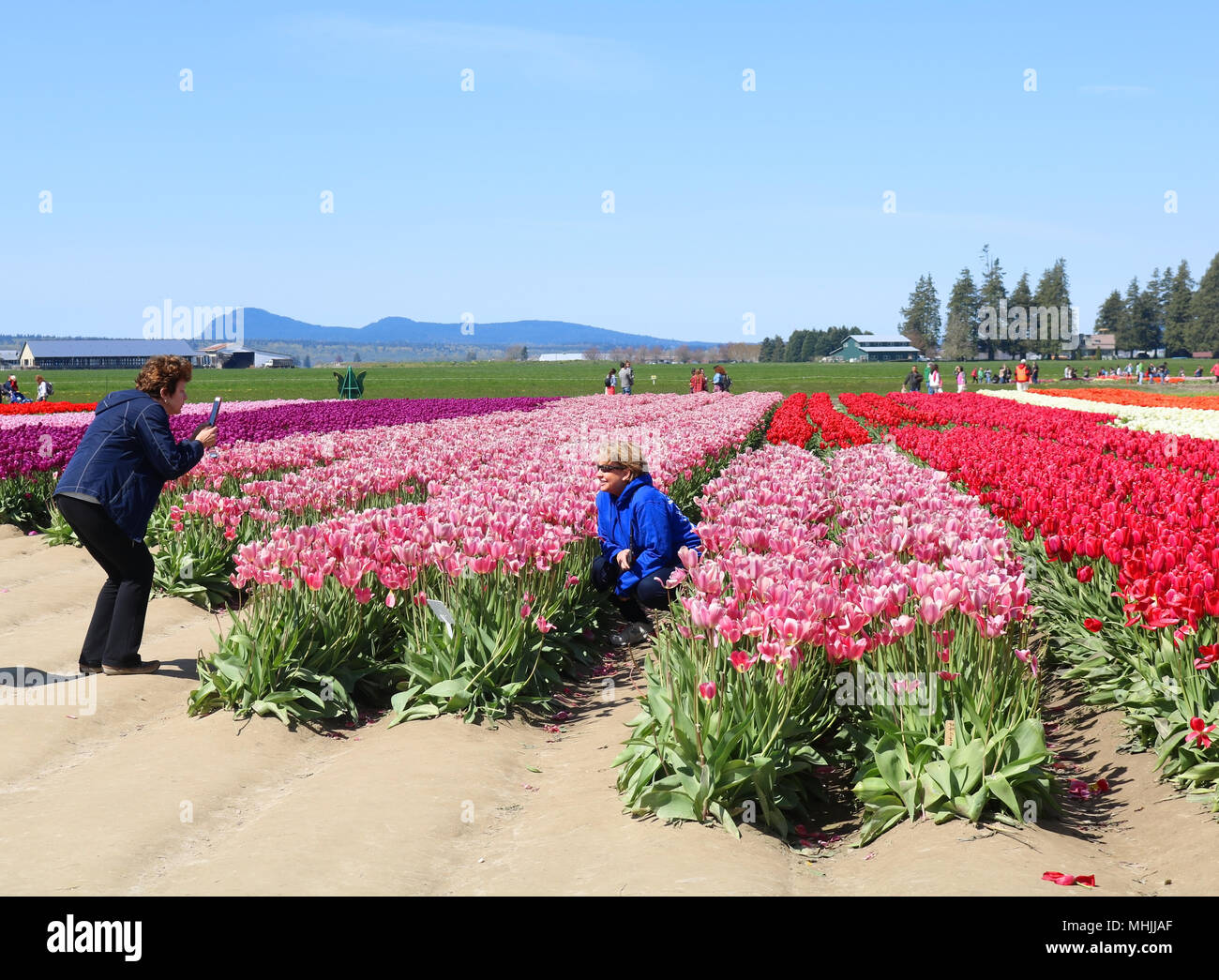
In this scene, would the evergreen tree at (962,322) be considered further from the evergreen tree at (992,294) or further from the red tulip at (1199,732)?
the red tulip at (1199,732)

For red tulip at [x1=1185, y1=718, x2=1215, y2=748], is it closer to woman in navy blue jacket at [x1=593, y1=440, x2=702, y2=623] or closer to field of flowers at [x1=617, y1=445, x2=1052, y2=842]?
field of flowers at [x1=617, y1=445, x2=1052, y2=842]

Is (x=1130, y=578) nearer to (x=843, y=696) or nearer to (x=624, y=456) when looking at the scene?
(x=843, y=696)

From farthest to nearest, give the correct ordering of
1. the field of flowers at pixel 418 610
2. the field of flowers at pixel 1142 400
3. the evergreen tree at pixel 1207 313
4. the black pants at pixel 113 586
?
the evergreen tree at pixel 1207 313
the field of flowers at pixel 1142 400
the black pants at pixel 113 586
the field of flowers at pixel 418 610

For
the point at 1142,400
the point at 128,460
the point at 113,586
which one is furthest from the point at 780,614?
the point at 1142,400

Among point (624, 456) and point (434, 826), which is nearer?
point (434, 826)

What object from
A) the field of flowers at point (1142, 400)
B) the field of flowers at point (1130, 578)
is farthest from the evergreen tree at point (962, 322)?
the field of flowers at point (1130, 578)

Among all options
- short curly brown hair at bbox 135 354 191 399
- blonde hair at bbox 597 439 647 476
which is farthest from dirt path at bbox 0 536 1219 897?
short curly brown hair at bbox 135 354 191 399

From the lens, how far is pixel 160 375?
25.0 ft

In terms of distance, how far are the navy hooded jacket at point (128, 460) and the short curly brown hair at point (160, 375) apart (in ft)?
0.59

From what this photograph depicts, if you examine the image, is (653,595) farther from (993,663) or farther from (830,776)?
(993,663)

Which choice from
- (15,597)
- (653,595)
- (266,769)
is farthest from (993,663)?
(15,597)

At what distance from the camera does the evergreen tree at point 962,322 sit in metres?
160

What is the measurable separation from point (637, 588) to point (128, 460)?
3.79m

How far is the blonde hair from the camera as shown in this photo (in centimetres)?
789
